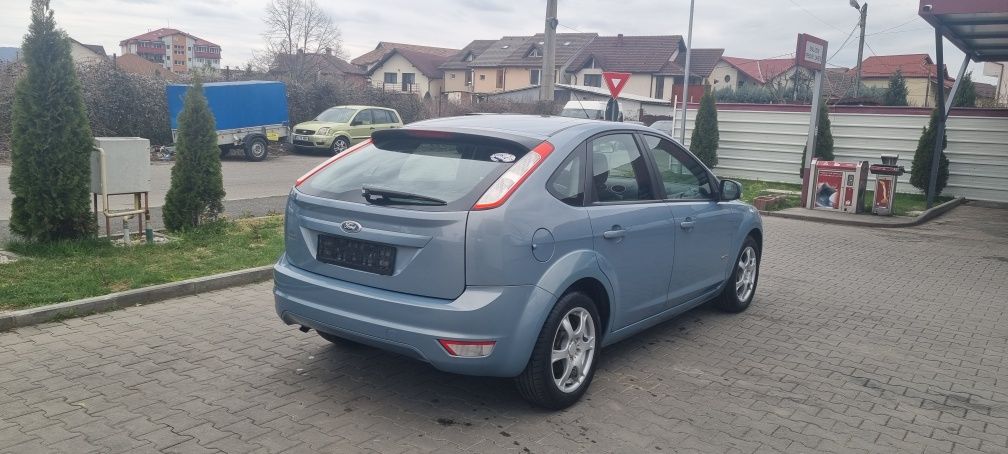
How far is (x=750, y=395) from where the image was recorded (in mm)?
4789

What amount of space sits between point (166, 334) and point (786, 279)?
642 centimetres

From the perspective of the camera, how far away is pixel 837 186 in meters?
15.1

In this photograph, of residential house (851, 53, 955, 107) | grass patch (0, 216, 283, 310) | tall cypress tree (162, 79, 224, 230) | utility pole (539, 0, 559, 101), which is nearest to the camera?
grass patch (0, 216, 283, 310)

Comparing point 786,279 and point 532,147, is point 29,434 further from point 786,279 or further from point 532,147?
point 786,279

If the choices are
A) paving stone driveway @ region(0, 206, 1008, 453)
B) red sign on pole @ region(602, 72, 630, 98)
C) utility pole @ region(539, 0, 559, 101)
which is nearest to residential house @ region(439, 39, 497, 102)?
utility pole @ region(539, 0, 559, 101)

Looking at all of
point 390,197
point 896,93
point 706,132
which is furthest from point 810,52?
point 896,93

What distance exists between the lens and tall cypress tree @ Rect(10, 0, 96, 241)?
7.61 metres

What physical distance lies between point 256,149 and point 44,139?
15.5m

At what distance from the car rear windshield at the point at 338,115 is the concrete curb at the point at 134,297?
18610mm

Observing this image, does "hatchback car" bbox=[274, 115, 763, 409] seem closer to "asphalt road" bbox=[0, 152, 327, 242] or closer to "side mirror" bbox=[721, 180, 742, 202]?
"side mirror" bbox=[721, 180, 742, 202]

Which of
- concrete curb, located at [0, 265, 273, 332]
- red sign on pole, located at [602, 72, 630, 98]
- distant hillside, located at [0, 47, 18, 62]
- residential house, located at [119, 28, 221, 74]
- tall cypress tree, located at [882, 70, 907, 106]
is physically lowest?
concrete curb, located at [0, 265, 273, 332]

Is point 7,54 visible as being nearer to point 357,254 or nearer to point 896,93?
point 357,254

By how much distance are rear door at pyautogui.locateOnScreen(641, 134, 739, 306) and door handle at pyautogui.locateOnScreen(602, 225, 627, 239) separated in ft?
2.59

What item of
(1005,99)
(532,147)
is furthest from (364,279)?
(1005,99)
